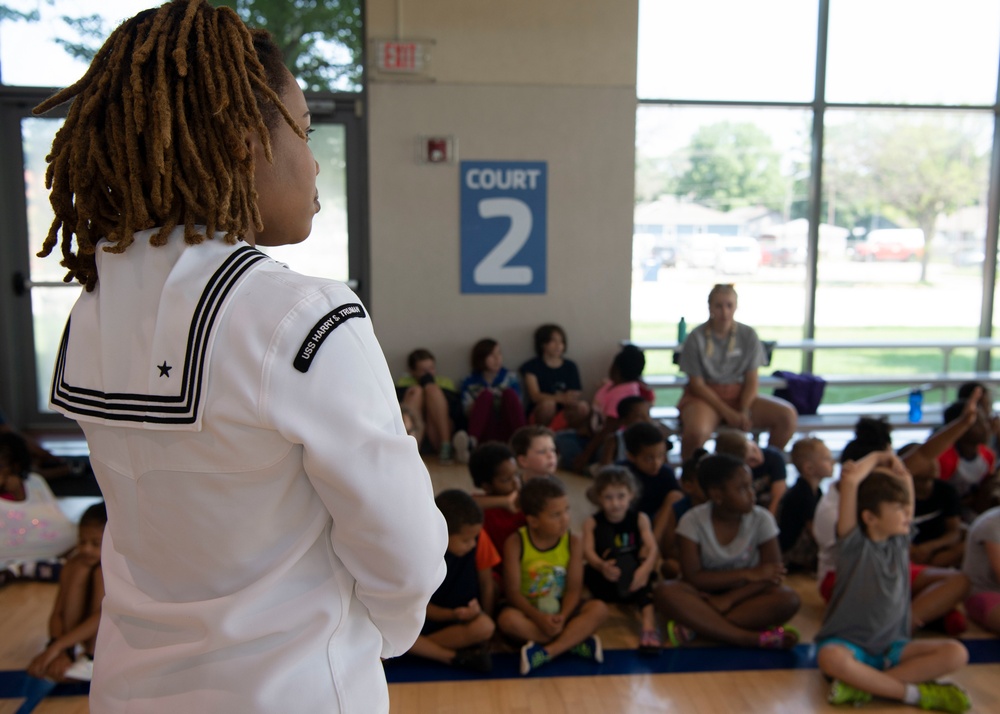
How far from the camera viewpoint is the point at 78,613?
2986mm

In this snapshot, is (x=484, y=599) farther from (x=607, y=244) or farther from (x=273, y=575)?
(x=607, y=244)

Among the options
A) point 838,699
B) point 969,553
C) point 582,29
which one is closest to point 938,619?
point 969,553

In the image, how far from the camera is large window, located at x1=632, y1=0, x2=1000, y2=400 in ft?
21.2

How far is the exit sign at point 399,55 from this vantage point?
19.2 ft

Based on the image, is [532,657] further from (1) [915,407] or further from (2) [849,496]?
(1) [915,407]

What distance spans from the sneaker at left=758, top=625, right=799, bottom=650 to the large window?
3393mm

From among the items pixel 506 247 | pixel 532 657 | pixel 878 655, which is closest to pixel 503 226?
pixel 506 247

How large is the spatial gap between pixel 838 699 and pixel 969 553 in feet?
3.66

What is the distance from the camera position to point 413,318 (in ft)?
20.3

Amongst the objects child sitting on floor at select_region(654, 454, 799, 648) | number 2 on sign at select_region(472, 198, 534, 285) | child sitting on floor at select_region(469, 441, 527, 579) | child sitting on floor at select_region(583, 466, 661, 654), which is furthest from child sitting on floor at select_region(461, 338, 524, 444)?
child sitting on floor at select_region(654, 454, 799, 648)

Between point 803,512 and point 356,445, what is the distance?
3.48 m

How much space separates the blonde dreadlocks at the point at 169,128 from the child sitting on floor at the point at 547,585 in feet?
7.99

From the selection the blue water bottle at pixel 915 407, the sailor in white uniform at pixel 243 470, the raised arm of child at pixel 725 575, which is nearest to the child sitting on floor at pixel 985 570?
the raised arm of child at pixel 725 575

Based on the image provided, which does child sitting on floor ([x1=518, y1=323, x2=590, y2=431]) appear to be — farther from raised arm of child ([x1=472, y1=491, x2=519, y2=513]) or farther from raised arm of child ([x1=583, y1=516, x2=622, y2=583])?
raised arm of child ([x1=583, y1=516, x2=622, y2=583])
